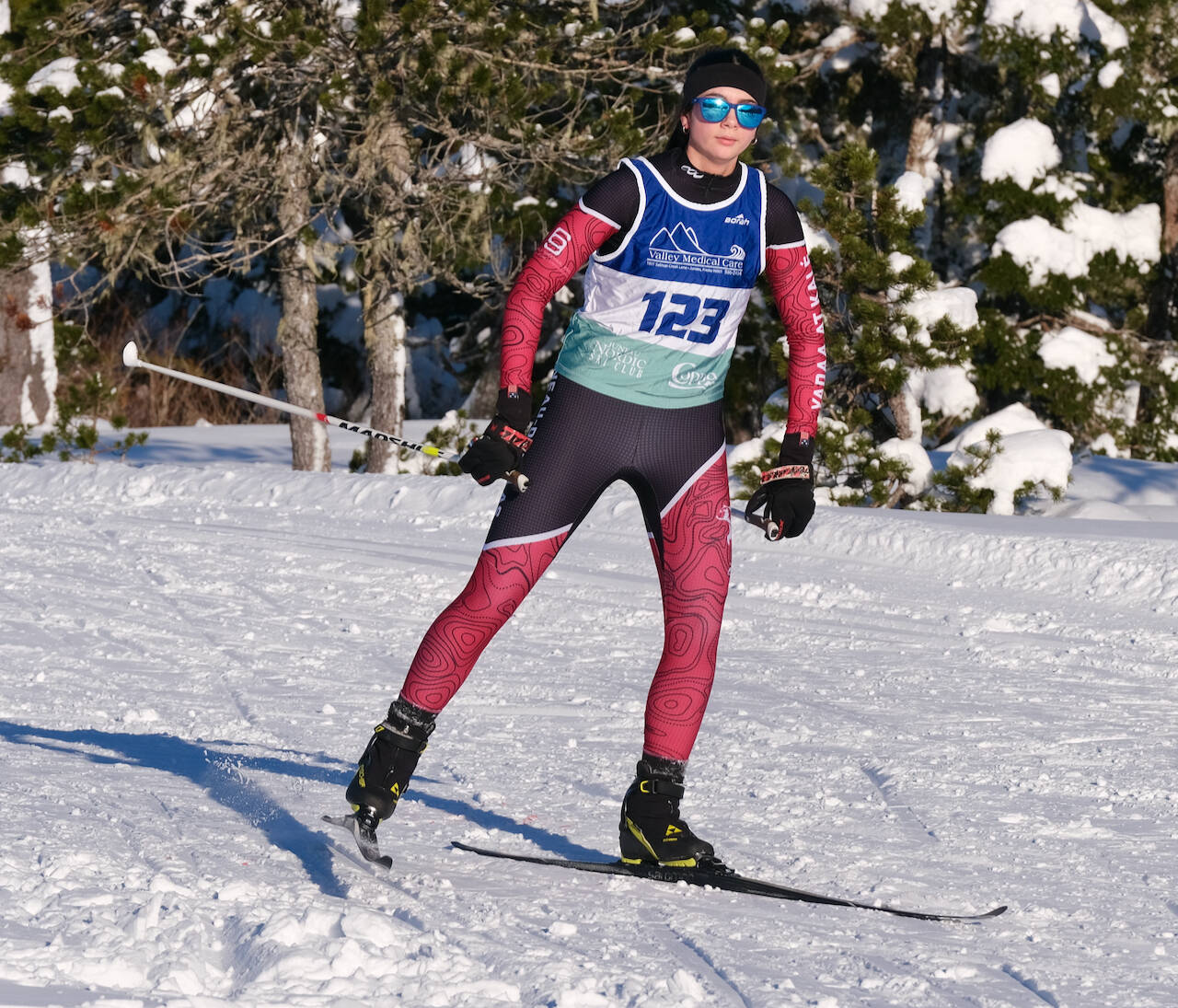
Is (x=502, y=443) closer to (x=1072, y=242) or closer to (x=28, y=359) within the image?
(x=1072, y=242)

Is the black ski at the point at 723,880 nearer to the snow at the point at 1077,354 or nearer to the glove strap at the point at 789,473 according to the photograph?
the glove strap at the point at 789,473

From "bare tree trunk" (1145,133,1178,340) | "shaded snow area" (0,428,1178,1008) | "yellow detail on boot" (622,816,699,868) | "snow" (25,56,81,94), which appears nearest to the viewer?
"shaded snow area" (0,428,1178,1008)

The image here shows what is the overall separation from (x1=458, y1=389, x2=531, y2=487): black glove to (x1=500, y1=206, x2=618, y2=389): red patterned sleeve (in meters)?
0.05

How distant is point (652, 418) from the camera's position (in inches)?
150

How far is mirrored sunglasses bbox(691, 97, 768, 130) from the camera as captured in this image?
370 cm

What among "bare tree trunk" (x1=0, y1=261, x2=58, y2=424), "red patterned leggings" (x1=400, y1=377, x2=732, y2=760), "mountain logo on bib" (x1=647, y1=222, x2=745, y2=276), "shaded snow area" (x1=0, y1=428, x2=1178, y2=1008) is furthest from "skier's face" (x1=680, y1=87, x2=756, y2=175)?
"bare tree trunk" (x1=0, y1=261, x2=58, y2=424)

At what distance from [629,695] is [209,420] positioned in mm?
16485

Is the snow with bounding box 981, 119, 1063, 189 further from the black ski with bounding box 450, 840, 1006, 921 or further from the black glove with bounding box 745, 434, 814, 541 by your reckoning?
the black ski with bounding box 450, 840, 1006, 921

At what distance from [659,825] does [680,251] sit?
4.45 ft

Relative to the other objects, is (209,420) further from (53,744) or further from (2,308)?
(53,744)

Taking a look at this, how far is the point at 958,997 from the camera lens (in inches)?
122

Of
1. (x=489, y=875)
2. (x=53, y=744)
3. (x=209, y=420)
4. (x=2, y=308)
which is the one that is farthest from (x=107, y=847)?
(x=209, y=420)

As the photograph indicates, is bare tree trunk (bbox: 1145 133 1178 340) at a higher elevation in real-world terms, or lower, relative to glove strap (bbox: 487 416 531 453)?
higher

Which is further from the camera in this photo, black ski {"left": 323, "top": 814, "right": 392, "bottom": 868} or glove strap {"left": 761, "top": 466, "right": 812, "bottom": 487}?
glove strap {"left": 761, "top": 466, "right": 812, "bottom": 487}
